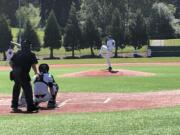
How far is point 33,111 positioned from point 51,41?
4888cm

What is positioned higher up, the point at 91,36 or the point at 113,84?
the point at 91,36

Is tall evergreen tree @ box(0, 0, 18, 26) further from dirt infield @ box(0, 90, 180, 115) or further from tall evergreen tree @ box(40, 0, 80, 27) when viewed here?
dirt infield @ box(0, 90, 180, 115)

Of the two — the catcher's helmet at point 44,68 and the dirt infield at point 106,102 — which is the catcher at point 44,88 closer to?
the catcher's helmet at point 44,68

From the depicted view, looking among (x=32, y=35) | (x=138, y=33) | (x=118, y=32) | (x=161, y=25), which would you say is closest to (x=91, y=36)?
(x=118, y=32)

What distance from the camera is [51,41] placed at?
63.0m

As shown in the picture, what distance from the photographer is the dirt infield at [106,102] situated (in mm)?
14881

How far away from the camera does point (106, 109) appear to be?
14750 millimetres

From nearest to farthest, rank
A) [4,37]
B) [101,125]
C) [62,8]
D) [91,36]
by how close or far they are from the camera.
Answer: [101,125], [91,36], [4,37], [62,8]

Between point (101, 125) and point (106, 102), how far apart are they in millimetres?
5976

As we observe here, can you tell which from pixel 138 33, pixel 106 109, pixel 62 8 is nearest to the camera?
pixel 106 109

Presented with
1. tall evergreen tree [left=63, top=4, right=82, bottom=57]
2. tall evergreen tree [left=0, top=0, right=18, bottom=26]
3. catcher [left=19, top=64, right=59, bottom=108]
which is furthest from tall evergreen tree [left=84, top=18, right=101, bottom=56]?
tall evergreen tree [left=0, top=0, right=18, bottom=26]

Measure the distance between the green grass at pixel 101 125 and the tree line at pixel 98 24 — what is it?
1904 inches

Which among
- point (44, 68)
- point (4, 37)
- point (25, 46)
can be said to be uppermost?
point (4, 37)

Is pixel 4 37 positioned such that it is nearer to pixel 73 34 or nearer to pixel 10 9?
pixel 73 34
